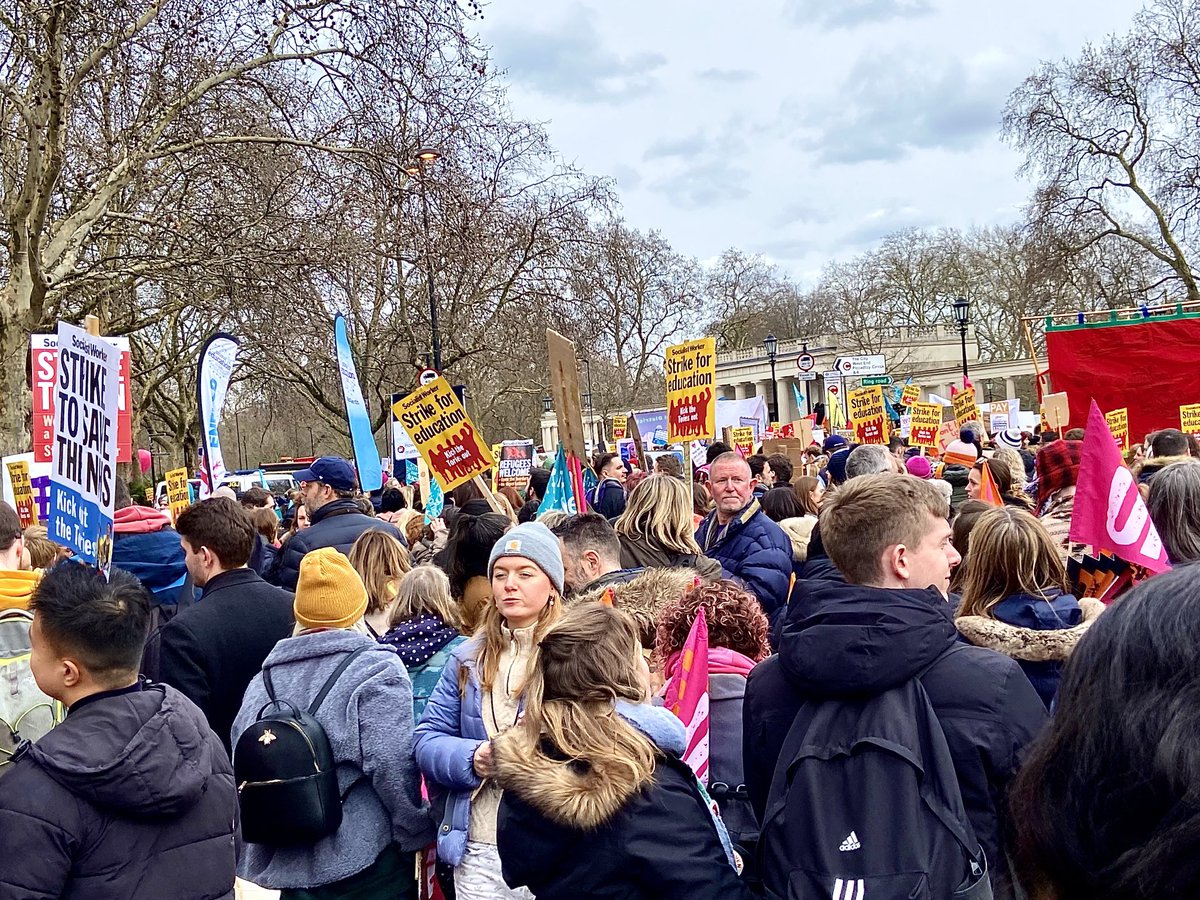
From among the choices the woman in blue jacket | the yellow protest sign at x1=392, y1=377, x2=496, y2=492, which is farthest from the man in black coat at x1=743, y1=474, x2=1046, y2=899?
the yellow protest sign at x1=392, y1=377, x2=496, y2=492

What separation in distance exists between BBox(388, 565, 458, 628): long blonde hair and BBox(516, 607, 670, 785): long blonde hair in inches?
60.7

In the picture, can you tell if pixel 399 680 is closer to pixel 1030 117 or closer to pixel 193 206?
pixel 193 206

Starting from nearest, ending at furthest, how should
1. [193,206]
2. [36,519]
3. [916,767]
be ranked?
[916,767], [36,519], [193,206]

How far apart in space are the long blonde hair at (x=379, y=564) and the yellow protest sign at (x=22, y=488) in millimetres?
5350

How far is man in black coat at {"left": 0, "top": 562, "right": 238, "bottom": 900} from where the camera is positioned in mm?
2422

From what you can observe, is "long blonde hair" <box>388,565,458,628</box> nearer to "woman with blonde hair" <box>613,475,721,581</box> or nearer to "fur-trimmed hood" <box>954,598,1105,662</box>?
"woman with blonde hair" <box>613,475,721,581</box>

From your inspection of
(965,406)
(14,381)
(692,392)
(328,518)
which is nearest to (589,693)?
(328,518)

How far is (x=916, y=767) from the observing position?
2.22 meters

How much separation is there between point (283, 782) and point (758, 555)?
293cm

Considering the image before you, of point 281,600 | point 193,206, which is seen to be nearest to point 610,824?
point 281,600

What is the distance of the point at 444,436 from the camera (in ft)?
26.9

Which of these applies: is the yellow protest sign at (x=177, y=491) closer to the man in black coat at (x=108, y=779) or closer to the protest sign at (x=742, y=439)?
the man in black coat at (x=108, y=779)

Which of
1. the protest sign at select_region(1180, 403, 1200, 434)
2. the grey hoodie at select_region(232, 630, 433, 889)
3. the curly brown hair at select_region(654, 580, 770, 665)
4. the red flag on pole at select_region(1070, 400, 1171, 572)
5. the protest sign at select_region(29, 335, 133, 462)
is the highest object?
the protest sign at select_region(29, 335, 133, 462)

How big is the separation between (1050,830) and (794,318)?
88.2 meters
